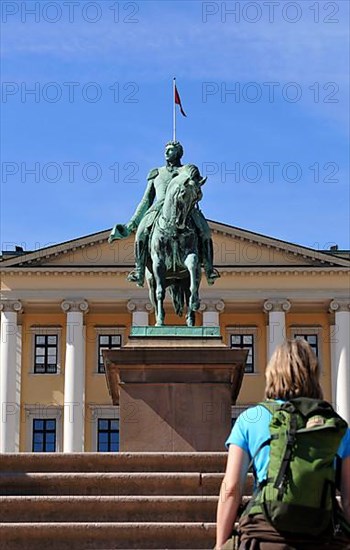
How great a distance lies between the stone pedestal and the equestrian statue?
3.26 feet

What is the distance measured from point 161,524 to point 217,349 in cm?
557

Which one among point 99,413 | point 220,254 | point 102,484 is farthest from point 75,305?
point 102,484

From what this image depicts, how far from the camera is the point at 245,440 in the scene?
5215mm

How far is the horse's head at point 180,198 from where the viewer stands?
54.5 feet

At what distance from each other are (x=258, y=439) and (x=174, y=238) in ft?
39.4

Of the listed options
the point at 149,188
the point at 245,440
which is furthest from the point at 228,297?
the point at 245,440

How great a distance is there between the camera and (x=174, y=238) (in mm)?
17141

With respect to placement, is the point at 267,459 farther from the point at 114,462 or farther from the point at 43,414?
the point at 43,414

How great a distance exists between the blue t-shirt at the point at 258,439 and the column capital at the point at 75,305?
49.8 m

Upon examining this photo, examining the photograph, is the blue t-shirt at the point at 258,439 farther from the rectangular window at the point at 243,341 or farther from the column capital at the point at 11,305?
the rectangular window at the point at 243,341

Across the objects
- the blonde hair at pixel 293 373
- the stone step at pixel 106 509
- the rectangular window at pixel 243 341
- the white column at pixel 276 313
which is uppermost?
the white column at pixel 276 313

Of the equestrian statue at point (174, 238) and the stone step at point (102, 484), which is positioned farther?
the equestrian statue at point (174, 238)

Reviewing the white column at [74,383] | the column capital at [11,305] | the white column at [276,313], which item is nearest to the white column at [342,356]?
the white column at [276,313]

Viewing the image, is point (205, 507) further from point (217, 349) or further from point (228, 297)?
point (228, 297)
